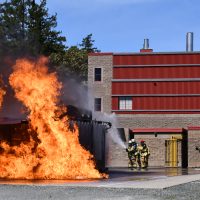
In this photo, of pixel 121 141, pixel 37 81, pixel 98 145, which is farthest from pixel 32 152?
pixel 121 141

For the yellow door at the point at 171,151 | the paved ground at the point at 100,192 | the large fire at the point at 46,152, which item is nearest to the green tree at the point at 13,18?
the yellow door at the point at 171,151

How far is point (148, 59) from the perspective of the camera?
50031mm

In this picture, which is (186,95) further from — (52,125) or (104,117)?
(52,125)

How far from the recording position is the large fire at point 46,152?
2097cm

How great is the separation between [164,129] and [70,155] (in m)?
25.3

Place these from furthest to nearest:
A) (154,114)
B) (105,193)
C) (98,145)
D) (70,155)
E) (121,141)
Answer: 1. (154,114)
2. (121,141)
3. (98,145)
4. (70,155)
5. (105,193)

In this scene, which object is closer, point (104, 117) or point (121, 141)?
point (121, 141)

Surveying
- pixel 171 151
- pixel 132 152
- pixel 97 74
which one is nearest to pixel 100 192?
pixel 132 152

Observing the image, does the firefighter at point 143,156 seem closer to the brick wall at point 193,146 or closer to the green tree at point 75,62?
the brick wall at point 193,146

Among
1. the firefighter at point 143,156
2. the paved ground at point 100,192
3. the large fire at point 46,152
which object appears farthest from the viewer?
the firefighter at point 143,156

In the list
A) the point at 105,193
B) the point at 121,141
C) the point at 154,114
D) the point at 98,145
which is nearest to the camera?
the point at 105,193

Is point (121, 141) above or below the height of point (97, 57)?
below

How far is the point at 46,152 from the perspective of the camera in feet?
69.0

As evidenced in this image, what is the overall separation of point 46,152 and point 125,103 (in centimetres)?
2987
